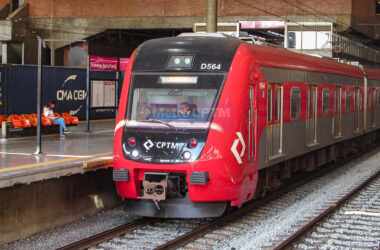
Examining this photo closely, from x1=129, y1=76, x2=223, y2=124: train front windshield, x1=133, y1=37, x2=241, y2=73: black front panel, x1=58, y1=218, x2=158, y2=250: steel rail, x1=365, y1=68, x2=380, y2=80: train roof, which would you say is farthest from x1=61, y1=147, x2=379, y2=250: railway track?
x1=365, y1=68, x2=380, y2=80: train roof

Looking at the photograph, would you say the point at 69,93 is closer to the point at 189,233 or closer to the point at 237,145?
the point at 237,145

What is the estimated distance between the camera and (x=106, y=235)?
9766 mm

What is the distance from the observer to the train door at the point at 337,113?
17.2 meters

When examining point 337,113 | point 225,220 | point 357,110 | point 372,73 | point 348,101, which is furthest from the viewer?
point 372,73

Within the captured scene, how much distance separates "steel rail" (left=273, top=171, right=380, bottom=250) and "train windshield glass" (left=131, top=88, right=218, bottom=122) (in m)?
2.02

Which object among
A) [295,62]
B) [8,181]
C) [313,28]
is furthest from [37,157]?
[313,28]

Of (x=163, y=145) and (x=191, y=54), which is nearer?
(x=163, y=145)

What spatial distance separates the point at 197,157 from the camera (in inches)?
387

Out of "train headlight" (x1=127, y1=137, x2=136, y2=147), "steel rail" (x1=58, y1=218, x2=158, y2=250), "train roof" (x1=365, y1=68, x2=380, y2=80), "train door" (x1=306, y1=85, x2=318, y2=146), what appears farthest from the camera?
"train roof" (x1=365, y1=68, x2=380, y2=80)

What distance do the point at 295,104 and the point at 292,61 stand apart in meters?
0.83

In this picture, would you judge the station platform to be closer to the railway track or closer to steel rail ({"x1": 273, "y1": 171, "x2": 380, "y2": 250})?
the railway track

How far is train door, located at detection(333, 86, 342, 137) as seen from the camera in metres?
17.2

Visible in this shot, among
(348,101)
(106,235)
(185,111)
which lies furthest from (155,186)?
(348,101)

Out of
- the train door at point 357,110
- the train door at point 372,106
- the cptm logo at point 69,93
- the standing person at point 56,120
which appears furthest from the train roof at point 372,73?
the standing person at point 56,120
